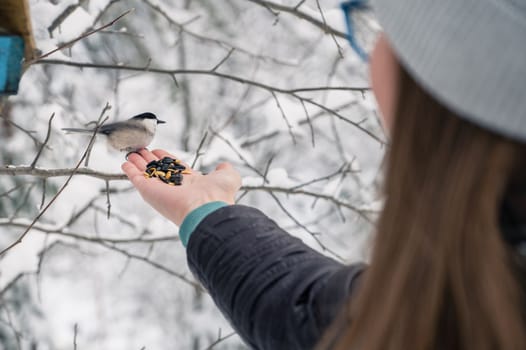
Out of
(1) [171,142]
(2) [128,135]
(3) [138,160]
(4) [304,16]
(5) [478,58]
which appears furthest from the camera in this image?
(1) [171,142]

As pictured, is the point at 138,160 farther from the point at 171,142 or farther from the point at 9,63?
the point at 171,142

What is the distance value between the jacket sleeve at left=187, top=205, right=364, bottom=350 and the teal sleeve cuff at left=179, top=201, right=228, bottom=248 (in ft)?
0.07

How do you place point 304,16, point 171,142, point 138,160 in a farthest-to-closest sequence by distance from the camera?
point 171,142, point 304,16, point 138,160

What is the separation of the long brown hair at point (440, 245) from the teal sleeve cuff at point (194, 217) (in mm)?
384

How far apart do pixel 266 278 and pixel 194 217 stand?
→ 163 millimetres

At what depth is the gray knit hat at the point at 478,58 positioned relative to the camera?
478mm

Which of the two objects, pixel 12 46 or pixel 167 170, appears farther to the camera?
pixel 12 46

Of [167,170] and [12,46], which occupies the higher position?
[12,46]

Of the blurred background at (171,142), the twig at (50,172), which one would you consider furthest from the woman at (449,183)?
the blurred background at (171,142)

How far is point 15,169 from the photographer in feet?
4.29

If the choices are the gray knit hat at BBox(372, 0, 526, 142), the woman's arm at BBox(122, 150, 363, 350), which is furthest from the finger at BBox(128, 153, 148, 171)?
the gray knit hat at BBox(372, 0, 526, 142)

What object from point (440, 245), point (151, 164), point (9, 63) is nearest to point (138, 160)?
point (151, 164)

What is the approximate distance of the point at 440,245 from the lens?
1.69 ft

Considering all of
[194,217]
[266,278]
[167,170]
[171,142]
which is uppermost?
[171,142]
